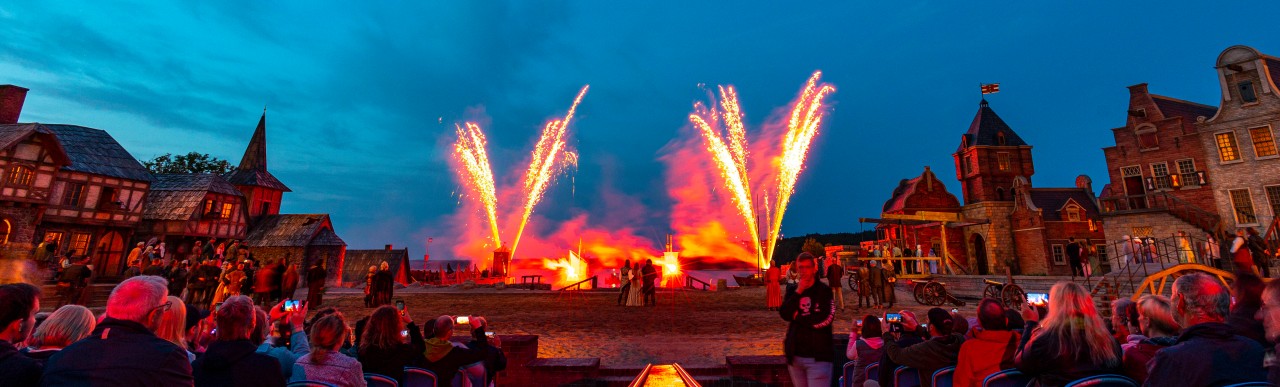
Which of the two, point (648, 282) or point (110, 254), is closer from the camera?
point (648, 282)

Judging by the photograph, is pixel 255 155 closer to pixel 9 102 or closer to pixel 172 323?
pixel 9 102

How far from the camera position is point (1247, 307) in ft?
11.5

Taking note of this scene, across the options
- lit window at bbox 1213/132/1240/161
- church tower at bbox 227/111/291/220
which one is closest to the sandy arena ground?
lit window at bbox 1213/132/1240/161

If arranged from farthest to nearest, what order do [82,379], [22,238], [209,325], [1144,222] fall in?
[1144,222]
[22,238]
[209,325]
[82,379]

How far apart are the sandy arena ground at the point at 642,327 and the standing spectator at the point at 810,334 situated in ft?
10.6

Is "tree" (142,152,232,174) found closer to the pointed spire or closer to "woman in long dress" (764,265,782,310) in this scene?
the pointed spire

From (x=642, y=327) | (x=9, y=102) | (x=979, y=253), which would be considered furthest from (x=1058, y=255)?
(x=9, y=102)

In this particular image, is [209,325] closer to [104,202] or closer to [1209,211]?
[104,202]

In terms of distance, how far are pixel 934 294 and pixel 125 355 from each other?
2069 cm

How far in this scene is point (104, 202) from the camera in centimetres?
2762

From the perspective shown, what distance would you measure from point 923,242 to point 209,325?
37121 mm

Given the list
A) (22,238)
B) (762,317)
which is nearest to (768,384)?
(762,317)

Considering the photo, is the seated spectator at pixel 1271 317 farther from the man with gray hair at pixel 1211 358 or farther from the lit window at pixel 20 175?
the lit window at pixel 20 175

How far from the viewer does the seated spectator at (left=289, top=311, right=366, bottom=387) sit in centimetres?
336
